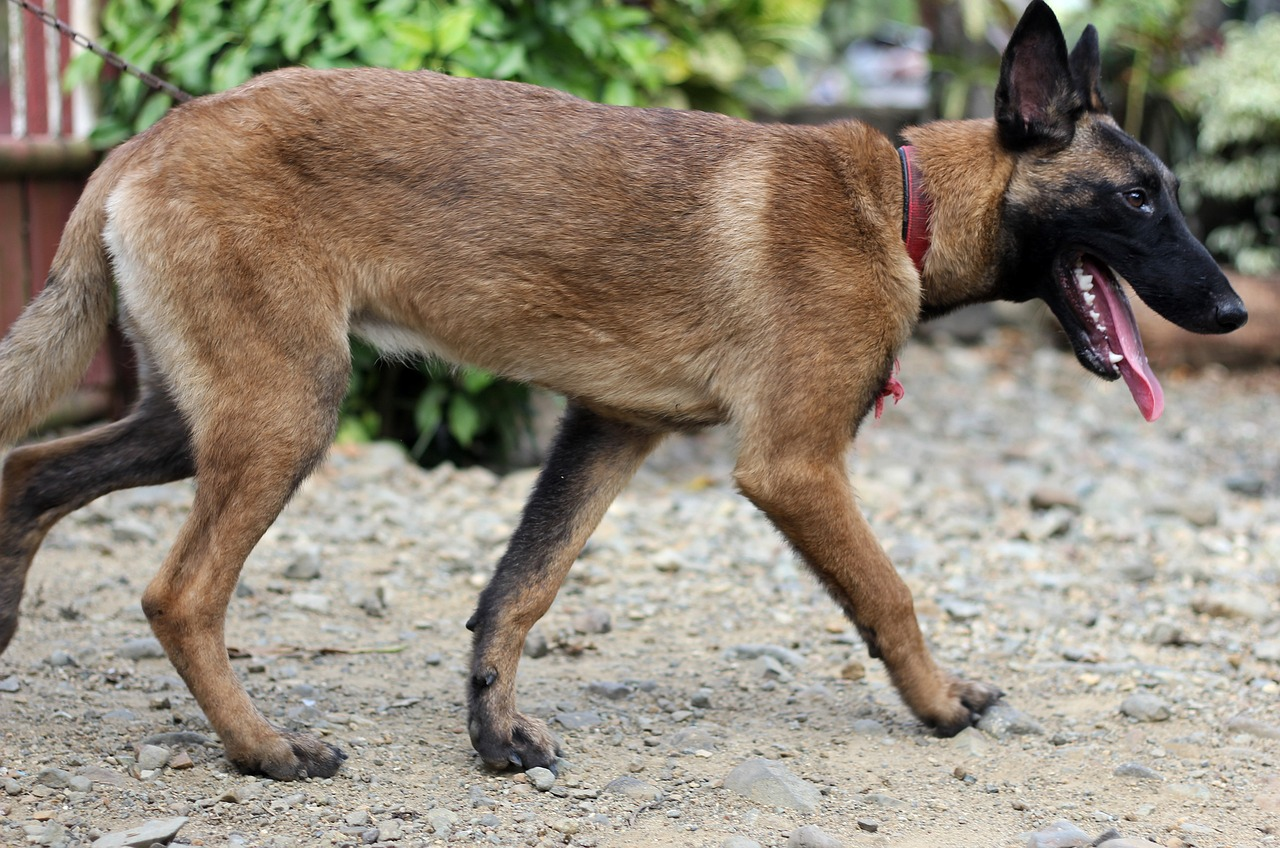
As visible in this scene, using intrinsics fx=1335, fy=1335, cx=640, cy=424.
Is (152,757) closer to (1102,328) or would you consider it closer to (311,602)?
(311,602)

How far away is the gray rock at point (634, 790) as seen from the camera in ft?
11.1

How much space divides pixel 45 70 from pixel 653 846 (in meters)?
5.56

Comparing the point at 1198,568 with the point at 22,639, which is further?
the point at 1198,568

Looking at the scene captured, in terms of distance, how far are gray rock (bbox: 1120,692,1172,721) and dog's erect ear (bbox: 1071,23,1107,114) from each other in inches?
69.8

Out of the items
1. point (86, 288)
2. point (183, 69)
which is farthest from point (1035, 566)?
point (183, 69)

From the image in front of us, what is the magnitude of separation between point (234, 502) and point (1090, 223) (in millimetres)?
2406

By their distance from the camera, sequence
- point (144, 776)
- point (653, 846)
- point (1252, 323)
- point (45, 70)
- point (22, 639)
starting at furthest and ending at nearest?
1. point (1252, 323)
2. point (45, 70)
3. point (22, 639)
4. point (144, 776)
5. point (653, 846)

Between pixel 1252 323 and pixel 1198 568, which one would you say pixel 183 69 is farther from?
pixel 1252 323

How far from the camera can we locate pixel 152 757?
11.1 ft

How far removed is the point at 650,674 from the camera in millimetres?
4383

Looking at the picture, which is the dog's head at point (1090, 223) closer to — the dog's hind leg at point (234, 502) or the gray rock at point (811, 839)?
the gray rock at point (811, 839)

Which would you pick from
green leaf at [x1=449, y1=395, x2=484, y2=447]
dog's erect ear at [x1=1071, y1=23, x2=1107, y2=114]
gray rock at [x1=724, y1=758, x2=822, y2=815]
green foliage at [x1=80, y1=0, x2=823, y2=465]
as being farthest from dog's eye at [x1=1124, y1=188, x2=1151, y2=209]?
green leaf at [x1=449, y1=395, x2=484, y2=447]

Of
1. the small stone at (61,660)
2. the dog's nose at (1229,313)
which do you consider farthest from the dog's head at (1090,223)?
the small stone at (61,660)

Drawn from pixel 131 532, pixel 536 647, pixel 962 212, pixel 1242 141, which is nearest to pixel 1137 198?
pixel 962 212
